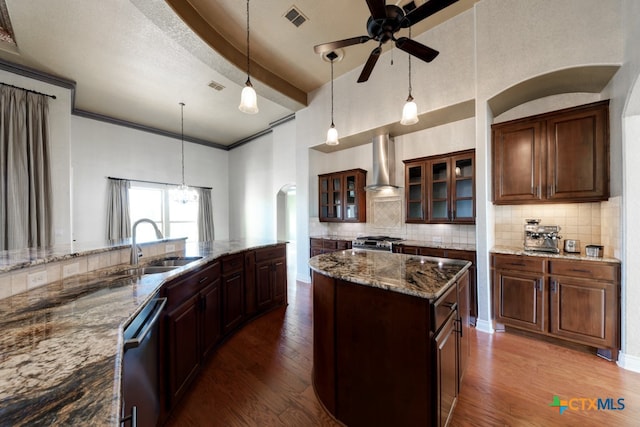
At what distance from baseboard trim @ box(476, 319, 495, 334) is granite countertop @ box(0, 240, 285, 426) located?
3226 millimetres

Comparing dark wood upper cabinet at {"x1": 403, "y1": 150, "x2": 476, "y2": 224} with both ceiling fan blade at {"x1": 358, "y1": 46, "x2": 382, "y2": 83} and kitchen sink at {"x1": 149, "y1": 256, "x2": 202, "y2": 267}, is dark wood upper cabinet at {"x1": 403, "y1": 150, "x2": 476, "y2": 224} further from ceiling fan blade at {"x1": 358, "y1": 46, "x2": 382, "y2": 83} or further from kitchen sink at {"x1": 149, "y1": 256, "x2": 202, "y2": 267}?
kitchen sink at {"x1": 149, "y1": 256, "x2": 202, "y2": 267}

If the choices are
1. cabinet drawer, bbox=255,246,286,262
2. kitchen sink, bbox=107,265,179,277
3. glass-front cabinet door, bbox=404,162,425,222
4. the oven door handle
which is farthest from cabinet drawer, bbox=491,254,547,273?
kitchen sink, bbox=107,265,179,277

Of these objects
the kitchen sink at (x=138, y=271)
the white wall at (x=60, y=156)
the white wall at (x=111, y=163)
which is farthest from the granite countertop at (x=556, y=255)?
the white wall at (x=60, y=156)

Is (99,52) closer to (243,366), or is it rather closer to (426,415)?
(243,366)

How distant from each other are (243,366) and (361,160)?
3659 mm

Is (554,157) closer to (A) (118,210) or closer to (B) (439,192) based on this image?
(B) (439,192)

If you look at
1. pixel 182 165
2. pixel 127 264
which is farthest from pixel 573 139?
pixel 182 165

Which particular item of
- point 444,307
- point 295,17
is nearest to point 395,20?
point 295,17

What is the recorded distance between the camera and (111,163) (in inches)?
205

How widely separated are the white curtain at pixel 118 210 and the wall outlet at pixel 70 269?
4.38m

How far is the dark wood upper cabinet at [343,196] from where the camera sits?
425 centimetres

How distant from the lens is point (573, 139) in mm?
2432

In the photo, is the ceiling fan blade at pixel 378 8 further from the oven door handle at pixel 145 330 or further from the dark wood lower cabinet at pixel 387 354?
the oven door handle at pixel 145 330

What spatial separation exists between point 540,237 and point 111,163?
757 cm
